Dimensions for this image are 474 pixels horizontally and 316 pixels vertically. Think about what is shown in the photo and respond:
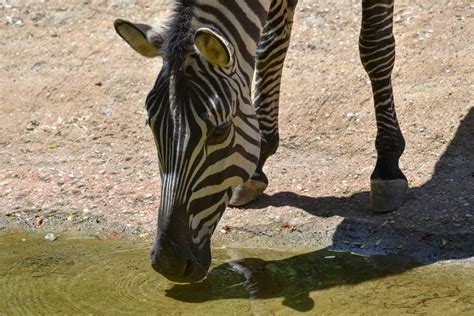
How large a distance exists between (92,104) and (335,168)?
Answer: 2.98 meters

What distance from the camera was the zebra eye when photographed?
5.30 m

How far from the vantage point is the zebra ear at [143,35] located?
547cm

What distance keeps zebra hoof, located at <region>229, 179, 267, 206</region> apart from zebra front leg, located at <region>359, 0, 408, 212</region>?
951 millimetres

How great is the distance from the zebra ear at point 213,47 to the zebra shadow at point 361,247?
1644mm

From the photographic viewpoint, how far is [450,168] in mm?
7797

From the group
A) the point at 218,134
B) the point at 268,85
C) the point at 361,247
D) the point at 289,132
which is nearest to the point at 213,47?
the point at 218,134

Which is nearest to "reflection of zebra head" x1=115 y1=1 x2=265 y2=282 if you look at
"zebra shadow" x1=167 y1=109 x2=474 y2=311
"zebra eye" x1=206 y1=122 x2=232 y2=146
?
"zebra eye" x1=206 y1=122 x2=232 y2=146

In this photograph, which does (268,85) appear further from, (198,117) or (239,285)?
(198,117)

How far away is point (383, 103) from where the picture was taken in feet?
25.0

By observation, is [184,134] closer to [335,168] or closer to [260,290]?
[260,290]

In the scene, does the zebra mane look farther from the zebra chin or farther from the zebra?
the zebra chin

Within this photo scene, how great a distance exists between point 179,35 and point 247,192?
8.15ft

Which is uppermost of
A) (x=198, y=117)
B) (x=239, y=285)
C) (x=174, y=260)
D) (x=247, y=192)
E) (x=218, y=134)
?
(x=198, y=117)

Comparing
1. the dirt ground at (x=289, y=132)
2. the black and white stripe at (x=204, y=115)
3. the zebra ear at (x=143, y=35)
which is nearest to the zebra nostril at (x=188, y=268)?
the black and white stripe at (x=204, y=115)
